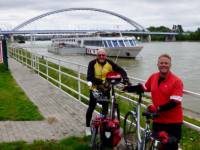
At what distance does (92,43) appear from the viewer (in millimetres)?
65812

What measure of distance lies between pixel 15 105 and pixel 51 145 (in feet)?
13.7

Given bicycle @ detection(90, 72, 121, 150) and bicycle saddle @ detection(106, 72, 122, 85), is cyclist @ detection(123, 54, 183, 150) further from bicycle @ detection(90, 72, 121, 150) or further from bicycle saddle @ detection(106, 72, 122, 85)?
bicycle saddle @ detection(106, 72, 122, 85)

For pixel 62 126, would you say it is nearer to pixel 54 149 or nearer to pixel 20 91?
pixel 54 149

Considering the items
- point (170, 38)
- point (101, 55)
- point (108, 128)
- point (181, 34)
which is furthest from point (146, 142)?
point (170, 38)

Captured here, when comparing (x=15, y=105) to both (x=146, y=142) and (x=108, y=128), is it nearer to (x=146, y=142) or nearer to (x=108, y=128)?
(x=108, y=128)

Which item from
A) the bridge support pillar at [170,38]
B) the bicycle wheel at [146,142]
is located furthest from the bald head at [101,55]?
the bridge support pillar at [170,38]

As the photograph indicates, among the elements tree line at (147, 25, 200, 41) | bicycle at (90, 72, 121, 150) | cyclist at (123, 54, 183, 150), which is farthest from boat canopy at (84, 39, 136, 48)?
tree line at (147, 25, 200, 41)

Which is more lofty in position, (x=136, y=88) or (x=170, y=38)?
(x=136, y=88)

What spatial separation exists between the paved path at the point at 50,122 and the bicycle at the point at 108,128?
50.3 inches

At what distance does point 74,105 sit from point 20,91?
3.29m

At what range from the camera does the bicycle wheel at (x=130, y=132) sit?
6.01m

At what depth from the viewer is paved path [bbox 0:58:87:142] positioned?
728 centimetres

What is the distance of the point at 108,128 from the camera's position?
5.68m

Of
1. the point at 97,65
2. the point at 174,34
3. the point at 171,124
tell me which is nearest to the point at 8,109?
the point at 97,65
